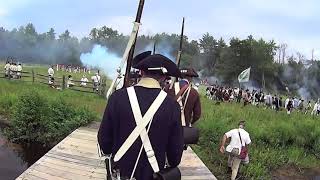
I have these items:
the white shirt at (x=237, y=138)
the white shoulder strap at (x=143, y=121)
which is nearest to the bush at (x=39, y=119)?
the white shirt at (x=237, y=138)

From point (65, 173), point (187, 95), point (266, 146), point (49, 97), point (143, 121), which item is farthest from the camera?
point (49, 97)

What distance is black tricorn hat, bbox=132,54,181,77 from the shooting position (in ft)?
12.0

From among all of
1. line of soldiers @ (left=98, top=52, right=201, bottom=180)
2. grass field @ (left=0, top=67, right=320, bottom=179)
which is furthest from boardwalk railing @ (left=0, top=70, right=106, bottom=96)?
line of soldiers @ (left=98, top=52, right=201, bottom=180)

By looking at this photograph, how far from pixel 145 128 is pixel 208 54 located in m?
73.7

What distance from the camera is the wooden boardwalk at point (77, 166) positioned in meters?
7.80

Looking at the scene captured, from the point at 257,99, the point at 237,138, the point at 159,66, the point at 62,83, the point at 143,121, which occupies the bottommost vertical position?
the point at 257,99

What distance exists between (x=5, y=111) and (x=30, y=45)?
5956 centimetres

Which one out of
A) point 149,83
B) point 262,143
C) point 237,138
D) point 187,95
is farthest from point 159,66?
point 262,143

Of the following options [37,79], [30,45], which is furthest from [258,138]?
[30,45]

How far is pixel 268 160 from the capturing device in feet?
48.7

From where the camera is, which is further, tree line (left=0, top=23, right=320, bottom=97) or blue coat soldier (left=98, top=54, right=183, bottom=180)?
tree line (left=0, top=23, right=320, bottom=97)

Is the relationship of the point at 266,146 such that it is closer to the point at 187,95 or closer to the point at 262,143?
the point at 262,143

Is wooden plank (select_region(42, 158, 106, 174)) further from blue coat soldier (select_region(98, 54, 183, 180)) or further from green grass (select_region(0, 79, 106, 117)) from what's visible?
green grass (select_region(0, 79, 106, 117))

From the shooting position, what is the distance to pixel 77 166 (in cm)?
858
